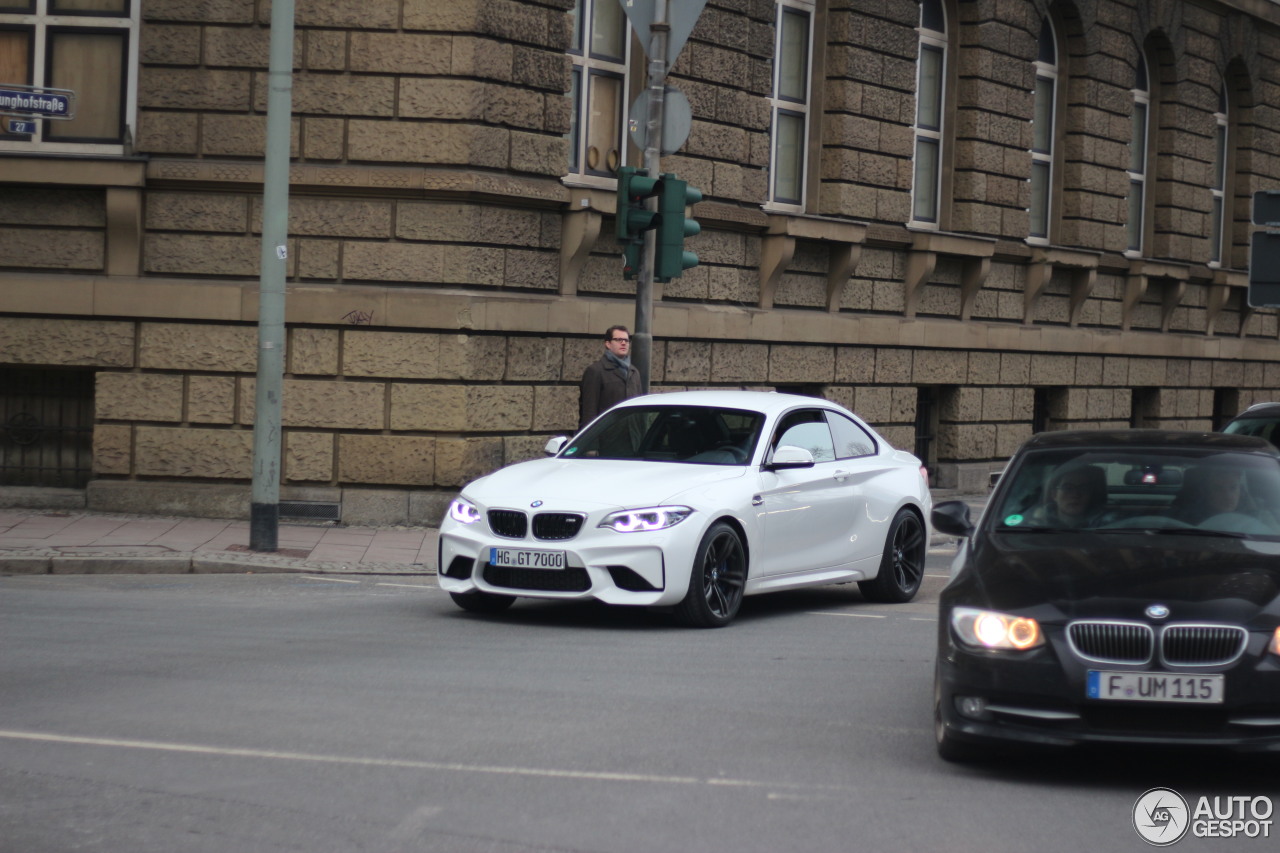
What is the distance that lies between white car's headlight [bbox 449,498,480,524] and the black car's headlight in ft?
14.4

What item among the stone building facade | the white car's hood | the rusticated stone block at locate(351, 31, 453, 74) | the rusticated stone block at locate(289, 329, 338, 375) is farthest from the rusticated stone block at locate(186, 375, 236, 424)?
the white car's hood

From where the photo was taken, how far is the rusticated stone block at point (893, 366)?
21.5 metres

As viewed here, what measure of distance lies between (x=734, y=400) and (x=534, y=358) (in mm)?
5272

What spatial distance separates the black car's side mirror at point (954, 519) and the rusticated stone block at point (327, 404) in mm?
8643

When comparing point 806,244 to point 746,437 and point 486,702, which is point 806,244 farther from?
point 486,702

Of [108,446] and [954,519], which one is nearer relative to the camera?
[954,519]

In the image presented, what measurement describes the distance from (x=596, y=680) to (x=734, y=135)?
36.6 ft

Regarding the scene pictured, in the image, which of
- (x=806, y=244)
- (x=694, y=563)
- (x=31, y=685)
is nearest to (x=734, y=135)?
(x=806, y=244)

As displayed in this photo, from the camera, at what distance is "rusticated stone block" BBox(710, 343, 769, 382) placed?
1888cm

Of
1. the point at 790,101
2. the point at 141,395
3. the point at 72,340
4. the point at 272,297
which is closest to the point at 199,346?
the point at 141,395

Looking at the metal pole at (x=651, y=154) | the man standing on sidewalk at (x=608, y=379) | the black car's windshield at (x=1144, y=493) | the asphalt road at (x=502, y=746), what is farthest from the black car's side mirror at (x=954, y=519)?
the man standing on sidewalk at (x=608, y=379)

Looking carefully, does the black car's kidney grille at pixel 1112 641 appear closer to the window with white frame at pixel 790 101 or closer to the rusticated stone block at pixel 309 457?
the rusticated stone block at pixel 309 457

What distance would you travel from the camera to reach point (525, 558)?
10.2 m

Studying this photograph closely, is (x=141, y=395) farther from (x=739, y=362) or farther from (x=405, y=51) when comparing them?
(x=739, y=362)
